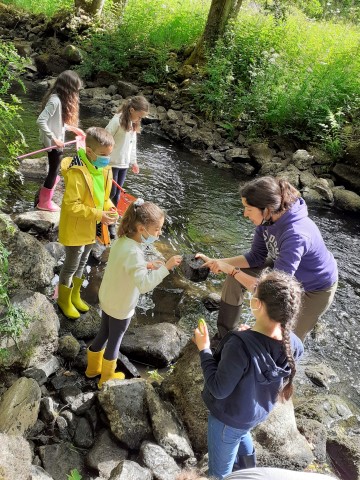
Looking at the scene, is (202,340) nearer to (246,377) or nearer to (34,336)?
(246,377)

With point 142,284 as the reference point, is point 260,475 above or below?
above

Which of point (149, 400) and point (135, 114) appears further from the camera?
point (135, 114)

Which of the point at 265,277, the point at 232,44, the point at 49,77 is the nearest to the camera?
the point at 265,277

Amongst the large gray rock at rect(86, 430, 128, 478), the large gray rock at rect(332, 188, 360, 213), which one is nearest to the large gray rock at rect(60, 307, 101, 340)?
the large gray rock at rect(86, 430, 128, 478)

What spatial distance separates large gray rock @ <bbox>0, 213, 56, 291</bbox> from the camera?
420cm

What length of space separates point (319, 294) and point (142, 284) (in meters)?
1.46

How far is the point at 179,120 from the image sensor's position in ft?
40.5

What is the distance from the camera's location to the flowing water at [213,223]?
5020 mm

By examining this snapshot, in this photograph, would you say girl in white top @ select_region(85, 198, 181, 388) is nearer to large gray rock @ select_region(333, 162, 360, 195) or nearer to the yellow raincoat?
the yellow raincoat

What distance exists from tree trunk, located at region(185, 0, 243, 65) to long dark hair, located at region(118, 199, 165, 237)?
1243 cm

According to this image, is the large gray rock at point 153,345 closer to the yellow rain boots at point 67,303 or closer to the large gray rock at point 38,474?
the yellow rain boots at point 67,303

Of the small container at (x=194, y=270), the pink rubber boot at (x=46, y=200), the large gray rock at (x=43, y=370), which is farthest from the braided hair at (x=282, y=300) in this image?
the pink rubber boot at (x=46, y=200)

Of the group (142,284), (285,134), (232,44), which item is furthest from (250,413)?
(232,44)

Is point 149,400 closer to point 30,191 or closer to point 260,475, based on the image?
point 260,475
